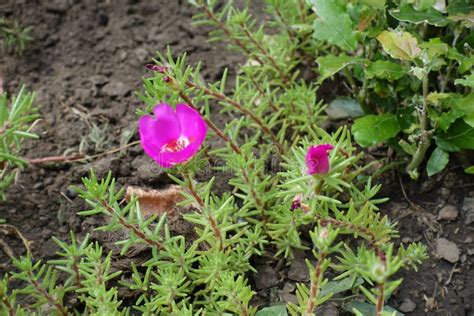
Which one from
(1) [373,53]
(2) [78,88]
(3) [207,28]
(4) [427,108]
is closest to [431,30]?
(1) [373,53]

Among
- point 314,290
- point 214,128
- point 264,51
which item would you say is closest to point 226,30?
point 264,51

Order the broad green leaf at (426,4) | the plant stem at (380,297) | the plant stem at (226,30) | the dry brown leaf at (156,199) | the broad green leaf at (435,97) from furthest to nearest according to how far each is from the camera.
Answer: the plant stem at (226,30) → the dry brown leaf at (156,199) → the broad green leaf at (426,4) → the broad green leaf at (435,97) → the plant stem at (380,297)

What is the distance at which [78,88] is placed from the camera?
116 inches

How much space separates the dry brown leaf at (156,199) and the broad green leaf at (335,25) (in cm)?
79

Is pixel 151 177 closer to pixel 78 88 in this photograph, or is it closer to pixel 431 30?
pixel 78 88

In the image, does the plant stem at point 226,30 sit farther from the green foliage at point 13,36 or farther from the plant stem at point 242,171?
the green foliage at point 13,36

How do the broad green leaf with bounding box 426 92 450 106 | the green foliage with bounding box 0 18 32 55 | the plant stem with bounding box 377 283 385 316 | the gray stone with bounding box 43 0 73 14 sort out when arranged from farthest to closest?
1. the gray stone with bounding box 43 0 73 14
2. the green foliage with bounding box 0 18 32 55
3. the broad green leaf with bounding box 426 92 450 106
4. the plant stem with bounding box 377 283 385 316

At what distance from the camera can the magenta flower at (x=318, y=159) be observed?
1.75m

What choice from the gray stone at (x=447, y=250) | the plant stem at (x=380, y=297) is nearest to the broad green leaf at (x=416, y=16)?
the gray stone at (x=447, y=250)

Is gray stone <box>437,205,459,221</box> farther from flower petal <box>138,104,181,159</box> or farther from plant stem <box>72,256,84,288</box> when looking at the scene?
plant stem <box>72,256,84,288</box>

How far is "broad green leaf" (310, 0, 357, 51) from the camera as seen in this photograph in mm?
2467

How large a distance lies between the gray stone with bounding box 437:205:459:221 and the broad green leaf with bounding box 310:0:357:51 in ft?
2.22

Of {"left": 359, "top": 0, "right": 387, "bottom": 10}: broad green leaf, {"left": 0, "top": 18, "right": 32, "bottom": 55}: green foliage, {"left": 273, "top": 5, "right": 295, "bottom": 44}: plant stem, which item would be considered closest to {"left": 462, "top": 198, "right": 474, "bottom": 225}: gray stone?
{"left": 359, "top": 0, "right": 387, "bottom": 10}: broad green leaf

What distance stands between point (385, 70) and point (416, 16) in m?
0.21
